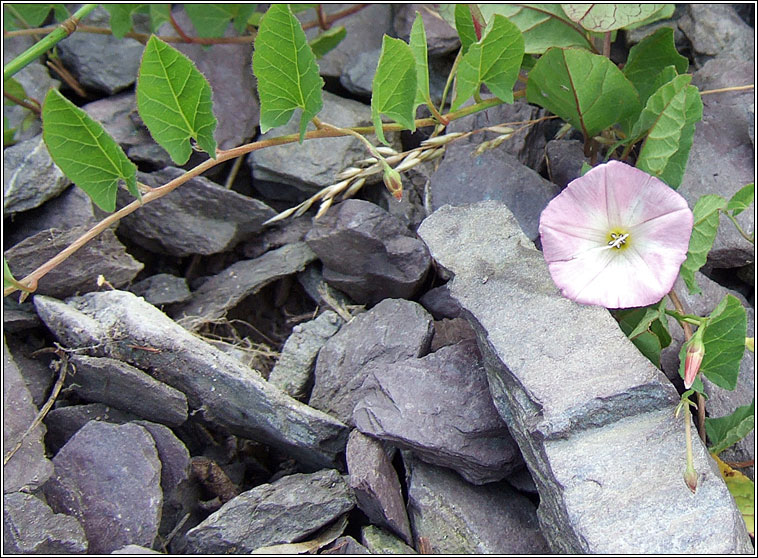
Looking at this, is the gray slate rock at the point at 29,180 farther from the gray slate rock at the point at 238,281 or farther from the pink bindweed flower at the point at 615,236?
the pink bindweed flower at the point at 615,236

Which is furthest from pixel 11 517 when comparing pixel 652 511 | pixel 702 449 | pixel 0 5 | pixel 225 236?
pixel 0 5

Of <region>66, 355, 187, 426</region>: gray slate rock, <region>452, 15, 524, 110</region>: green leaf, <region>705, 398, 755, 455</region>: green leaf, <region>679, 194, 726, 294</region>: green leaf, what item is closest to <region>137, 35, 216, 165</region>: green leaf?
<region>66, 355, 187, 426</region>: gray slate rock

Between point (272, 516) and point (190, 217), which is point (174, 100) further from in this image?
point (272, 516)

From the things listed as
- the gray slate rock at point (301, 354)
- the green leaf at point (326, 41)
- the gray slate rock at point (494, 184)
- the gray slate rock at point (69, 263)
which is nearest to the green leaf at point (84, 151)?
the gray slate rock at point (69, 263)

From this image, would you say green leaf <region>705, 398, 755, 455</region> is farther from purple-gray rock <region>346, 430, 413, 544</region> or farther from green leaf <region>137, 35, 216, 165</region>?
green leaf <region>137, 35, 216, 165</region>

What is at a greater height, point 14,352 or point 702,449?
point 14,352

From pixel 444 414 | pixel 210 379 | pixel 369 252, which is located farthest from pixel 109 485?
pixel 369 252

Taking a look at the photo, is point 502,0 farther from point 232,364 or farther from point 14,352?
point 14,352
